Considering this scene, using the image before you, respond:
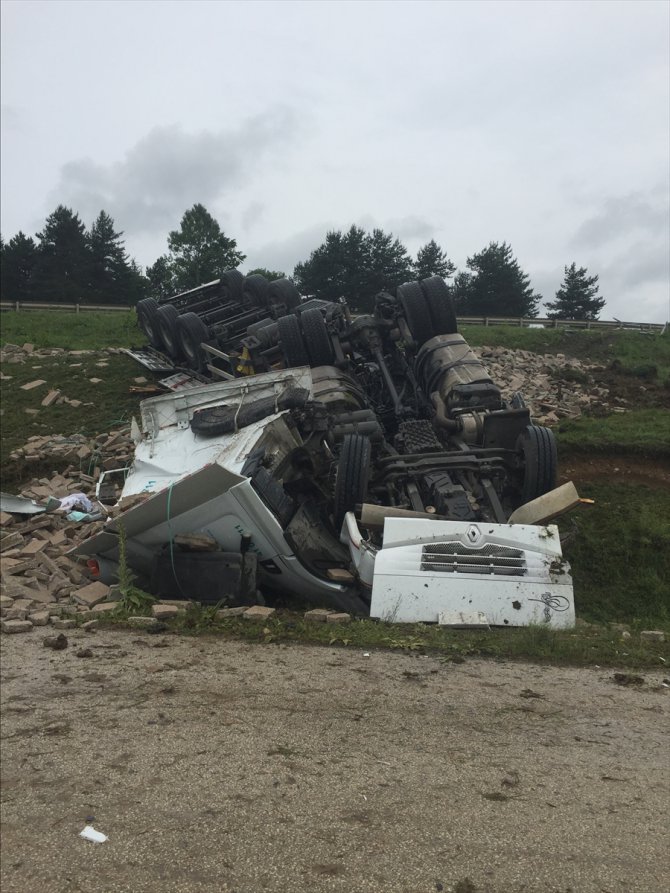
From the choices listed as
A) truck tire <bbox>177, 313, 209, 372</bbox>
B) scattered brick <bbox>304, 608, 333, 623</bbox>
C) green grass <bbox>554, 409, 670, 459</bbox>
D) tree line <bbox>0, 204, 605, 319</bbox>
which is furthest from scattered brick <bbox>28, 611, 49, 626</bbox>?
tree line <bbox>0, 204, 605, 319</bbox>

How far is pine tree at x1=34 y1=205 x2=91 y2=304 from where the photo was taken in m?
34.2

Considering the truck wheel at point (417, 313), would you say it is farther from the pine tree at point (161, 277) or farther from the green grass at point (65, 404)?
the pine tree at point (161, 277)

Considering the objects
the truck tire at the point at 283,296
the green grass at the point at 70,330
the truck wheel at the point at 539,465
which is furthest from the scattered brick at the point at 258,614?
the green grass at the point at 70,330

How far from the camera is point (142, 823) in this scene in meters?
2.30

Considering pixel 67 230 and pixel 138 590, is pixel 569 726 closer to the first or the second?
pixel 138 590

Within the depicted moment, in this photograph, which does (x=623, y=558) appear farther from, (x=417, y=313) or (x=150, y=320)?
(x=150, y=320)

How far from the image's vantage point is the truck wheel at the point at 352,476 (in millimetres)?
5457

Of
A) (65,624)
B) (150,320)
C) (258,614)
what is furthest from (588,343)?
(65,624)

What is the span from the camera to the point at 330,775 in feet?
8.39

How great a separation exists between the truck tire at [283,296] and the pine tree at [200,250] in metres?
24.8

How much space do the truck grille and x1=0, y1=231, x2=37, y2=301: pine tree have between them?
3437cm

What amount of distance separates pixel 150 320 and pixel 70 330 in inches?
281

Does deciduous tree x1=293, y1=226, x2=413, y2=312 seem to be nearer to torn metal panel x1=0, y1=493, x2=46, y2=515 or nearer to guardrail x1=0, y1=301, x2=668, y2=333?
guardrail x1=0, y1=301, x2=668, y2=333

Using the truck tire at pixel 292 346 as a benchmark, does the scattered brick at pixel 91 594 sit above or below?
below
